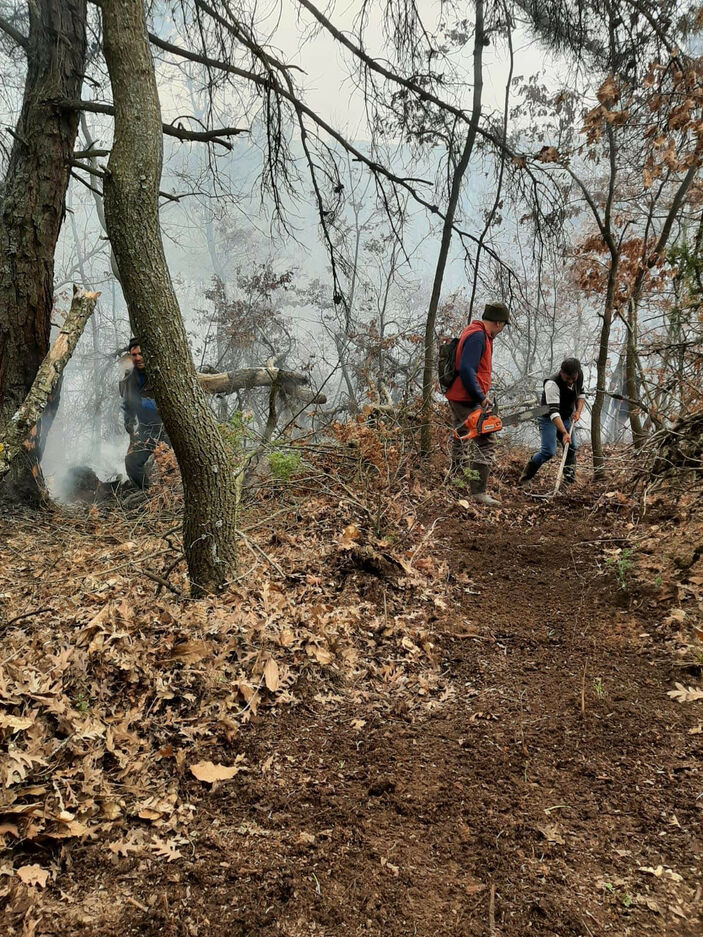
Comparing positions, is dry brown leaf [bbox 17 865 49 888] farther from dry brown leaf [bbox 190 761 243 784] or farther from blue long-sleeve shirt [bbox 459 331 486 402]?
blue long-sleeve shirt [bbox 459 331 486 402]

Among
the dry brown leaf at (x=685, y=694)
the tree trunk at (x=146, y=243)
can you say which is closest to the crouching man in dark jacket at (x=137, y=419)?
the tree trunk at (x=146, y=243)

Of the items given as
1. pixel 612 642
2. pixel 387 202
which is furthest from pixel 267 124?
pixel 612 642

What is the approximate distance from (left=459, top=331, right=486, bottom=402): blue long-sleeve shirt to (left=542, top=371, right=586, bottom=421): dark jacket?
49.4 inches

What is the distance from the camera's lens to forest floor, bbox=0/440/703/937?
1.91 m

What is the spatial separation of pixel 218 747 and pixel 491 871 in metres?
1.26

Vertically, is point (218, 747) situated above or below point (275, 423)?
below

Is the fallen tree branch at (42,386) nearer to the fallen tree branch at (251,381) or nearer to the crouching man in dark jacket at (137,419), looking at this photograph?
the crouching man in dark jacket at (137,419)

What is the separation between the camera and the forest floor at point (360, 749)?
191 cm

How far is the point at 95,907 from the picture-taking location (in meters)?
1.88

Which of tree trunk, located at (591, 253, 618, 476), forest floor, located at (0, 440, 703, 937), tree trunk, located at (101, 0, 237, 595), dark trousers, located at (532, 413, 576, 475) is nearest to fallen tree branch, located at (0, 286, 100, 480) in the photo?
tree trunk, located at (101, 0, 237, 595)

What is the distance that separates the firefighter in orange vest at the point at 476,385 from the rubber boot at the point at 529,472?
1.00m

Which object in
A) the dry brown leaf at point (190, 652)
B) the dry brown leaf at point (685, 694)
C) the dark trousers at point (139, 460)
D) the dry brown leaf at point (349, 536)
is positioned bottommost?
the dry brown leaf at point (190, 652)

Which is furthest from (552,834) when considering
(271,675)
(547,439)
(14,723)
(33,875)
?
(547,439)

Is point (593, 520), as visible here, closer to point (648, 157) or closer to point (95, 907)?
point (648, 157)
